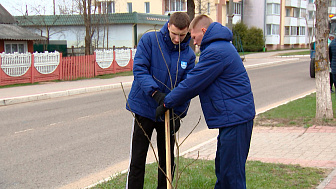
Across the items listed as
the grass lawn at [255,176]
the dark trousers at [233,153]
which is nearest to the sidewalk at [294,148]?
the grass lawn at [255,176]

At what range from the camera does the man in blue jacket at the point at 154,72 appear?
3.79m

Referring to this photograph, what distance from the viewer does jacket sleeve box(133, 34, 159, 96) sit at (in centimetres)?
370

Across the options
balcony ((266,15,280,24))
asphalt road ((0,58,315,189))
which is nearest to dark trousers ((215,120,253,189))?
asphalt road ((0,58,315,189))

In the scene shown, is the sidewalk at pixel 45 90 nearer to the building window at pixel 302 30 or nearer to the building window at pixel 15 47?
the building window at pixel 15 47

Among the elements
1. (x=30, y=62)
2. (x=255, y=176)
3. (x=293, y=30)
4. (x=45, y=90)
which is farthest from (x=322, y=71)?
(x=293, y=30)

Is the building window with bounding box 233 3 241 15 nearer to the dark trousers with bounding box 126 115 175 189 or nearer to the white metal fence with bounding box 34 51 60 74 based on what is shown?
the white metal fence with bounding box 34 51 60 74

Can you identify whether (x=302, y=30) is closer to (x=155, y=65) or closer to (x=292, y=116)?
(x=292, y=116)

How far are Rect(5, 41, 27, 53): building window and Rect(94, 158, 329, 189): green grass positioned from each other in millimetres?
22792

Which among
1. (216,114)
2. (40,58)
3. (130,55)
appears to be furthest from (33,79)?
(216,114)

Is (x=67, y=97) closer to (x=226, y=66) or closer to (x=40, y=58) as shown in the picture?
(x=40, y=58)

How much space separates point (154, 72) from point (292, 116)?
243 inches

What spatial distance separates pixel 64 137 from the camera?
325 inches

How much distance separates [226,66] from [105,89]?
14.3m

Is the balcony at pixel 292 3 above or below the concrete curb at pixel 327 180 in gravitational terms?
above
